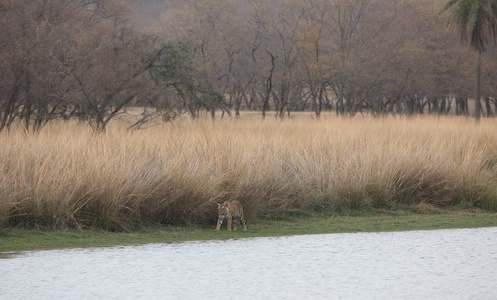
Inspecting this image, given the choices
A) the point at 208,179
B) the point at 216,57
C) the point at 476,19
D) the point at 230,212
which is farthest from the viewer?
the point at 216,57

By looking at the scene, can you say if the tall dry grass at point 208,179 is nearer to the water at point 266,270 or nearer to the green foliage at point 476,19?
the water at point 266,270

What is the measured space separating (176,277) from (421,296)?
233 cm

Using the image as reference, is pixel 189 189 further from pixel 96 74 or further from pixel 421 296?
pixel 96 74

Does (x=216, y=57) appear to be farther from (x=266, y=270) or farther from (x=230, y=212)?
(x=266, y=270)

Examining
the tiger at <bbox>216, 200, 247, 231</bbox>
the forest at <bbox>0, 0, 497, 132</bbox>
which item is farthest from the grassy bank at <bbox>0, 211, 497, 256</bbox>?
the forest at <bbox>0, 0, 497, 132</bbox>

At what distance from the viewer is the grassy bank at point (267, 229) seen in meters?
8.20

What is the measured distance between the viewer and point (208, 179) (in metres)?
10.1

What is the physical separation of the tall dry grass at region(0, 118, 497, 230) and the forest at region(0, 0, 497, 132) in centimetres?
651

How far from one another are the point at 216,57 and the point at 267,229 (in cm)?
3727

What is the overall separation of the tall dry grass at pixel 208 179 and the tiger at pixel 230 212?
0.53 m

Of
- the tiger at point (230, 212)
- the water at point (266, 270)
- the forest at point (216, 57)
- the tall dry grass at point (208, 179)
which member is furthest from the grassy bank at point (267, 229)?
the forest at point (216, 57)

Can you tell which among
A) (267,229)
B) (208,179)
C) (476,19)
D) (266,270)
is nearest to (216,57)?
(476,19)

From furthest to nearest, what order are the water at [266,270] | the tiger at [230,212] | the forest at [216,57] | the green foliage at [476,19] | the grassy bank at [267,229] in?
1. the green foliage at [476,19]
2. the forest at [216,57]
3. the tiger at [230,212]
4. the grassy bank at [267,229]
5. the water at [266,270]

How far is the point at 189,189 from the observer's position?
31.6 feet
